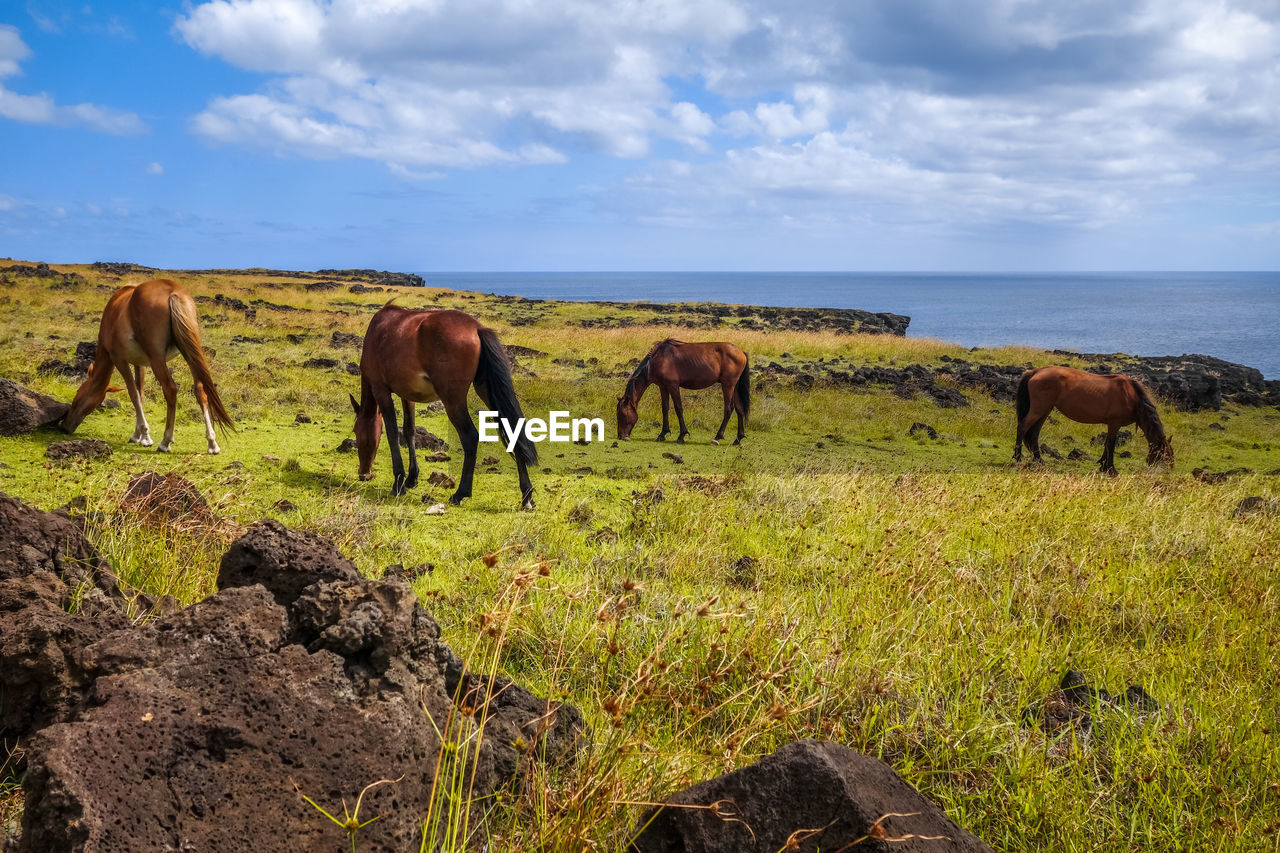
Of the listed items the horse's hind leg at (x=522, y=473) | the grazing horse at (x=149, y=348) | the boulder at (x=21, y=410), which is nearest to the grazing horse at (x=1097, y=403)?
the horse's hind leg at (x=522, y=473)

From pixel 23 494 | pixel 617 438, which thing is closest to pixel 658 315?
pixel 617 438

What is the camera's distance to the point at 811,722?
11.9 feet

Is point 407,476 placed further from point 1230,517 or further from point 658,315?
point 658,315

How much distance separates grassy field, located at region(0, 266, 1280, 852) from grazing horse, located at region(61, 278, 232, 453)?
0.53 metres

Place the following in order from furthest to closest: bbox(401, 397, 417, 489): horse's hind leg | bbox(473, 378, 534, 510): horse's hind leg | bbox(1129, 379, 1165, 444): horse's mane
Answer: bbox(1129, 379, 1165, 444): horse's mane → bbox(401, 397, 417, 489): horse's hind leg → bbox(473, 378, 534, 510): horse's hind leg

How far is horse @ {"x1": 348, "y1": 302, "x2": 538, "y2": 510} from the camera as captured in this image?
836 centimetres

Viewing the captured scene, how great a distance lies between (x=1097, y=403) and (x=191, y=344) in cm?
1416

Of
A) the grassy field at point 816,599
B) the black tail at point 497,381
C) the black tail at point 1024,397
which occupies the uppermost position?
the black tail at point 497,381

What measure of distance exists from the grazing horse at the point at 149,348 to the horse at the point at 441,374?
1890 mm

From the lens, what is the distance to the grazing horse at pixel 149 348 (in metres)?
9.11

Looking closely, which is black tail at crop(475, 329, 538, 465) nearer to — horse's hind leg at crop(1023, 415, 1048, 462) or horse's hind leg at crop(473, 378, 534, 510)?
horse's hind leg at crop(473, 378, 534, 510)

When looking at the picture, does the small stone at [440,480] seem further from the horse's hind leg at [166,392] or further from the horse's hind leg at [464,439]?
the horse's hind leg at [166,392]

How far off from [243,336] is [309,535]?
21468 mm

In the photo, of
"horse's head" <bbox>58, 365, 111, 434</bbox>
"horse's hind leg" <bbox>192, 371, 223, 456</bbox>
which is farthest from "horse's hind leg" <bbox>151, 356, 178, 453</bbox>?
"horse's head" <bbox>58, 365, 111, 434</bbox>
